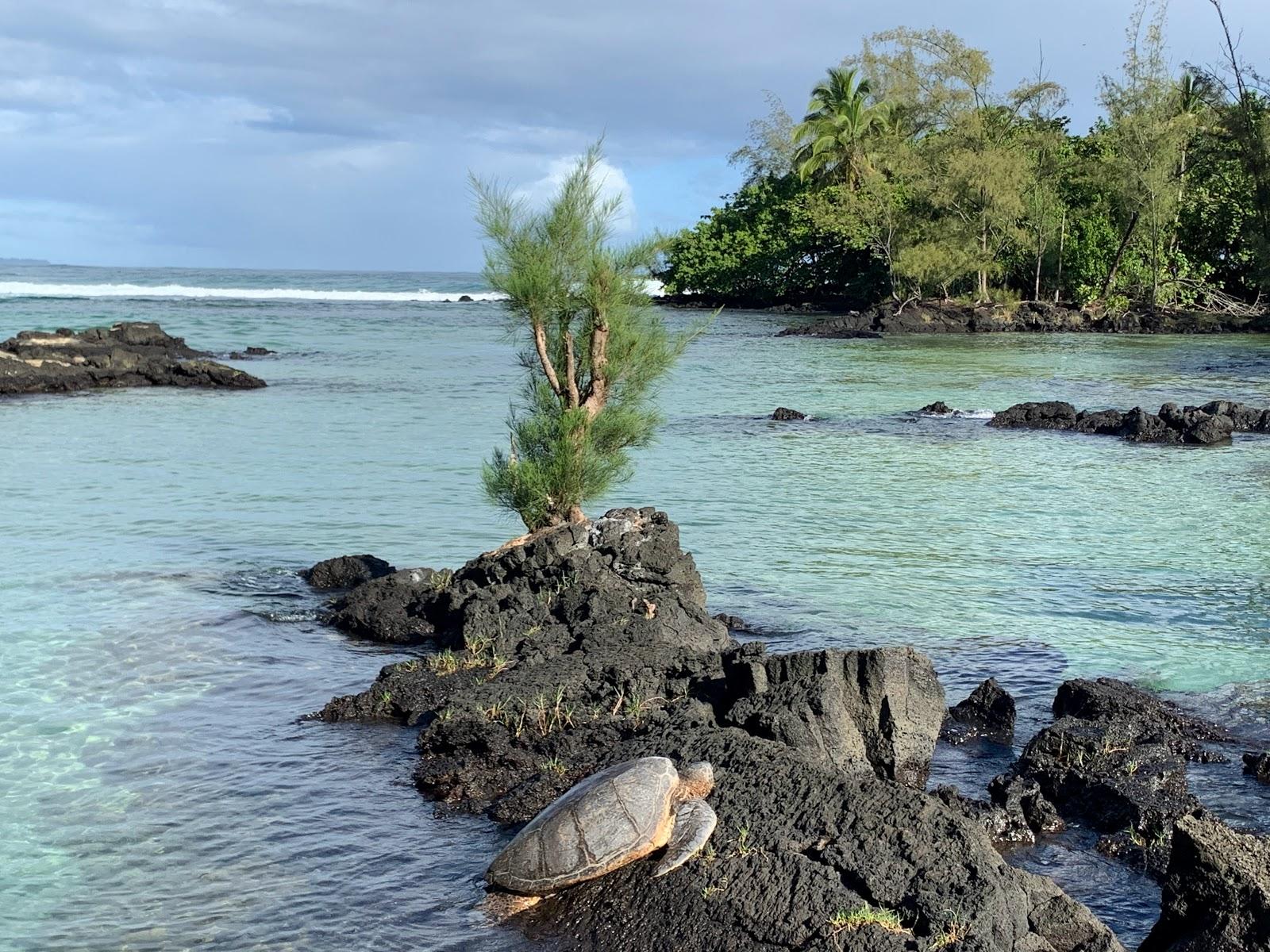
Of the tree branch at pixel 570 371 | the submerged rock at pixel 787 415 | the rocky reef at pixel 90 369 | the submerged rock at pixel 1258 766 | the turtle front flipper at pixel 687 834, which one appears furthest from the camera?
the rocky reef at pixel 90 369

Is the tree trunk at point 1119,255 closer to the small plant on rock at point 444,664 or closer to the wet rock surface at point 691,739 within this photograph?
the wet rock surface at point 691,739

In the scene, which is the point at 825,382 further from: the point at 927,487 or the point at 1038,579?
the point at 1038,579

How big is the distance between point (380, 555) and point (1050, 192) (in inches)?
1882

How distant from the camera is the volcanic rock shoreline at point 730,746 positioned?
5.22 metres

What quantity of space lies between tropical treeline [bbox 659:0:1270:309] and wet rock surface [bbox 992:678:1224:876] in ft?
152

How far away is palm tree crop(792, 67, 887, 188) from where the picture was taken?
207ft

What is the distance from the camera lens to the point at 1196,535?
1455 centimetres

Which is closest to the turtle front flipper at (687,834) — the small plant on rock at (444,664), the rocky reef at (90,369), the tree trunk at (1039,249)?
the small plant on rock at (444,664)

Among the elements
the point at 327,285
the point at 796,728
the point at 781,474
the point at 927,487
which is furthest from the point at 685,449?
the point at 327,285

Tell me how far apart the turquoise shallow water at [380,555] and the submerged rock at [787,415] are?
56 centimetres

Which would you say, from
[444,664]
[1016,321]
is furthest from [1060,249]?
[444,664]

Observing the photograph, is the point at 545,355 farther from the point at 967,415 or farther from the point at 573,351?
the point at 967,415

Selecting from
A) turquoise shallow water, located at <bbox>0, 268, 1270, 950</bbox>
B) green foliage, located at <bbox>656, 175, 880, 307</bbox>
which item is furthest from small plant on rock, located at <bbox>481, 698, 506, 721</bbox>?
green foliage, located at <bbox>656, 175, 880, 307</bbox>

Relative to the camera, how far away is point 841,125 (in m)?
63.8
